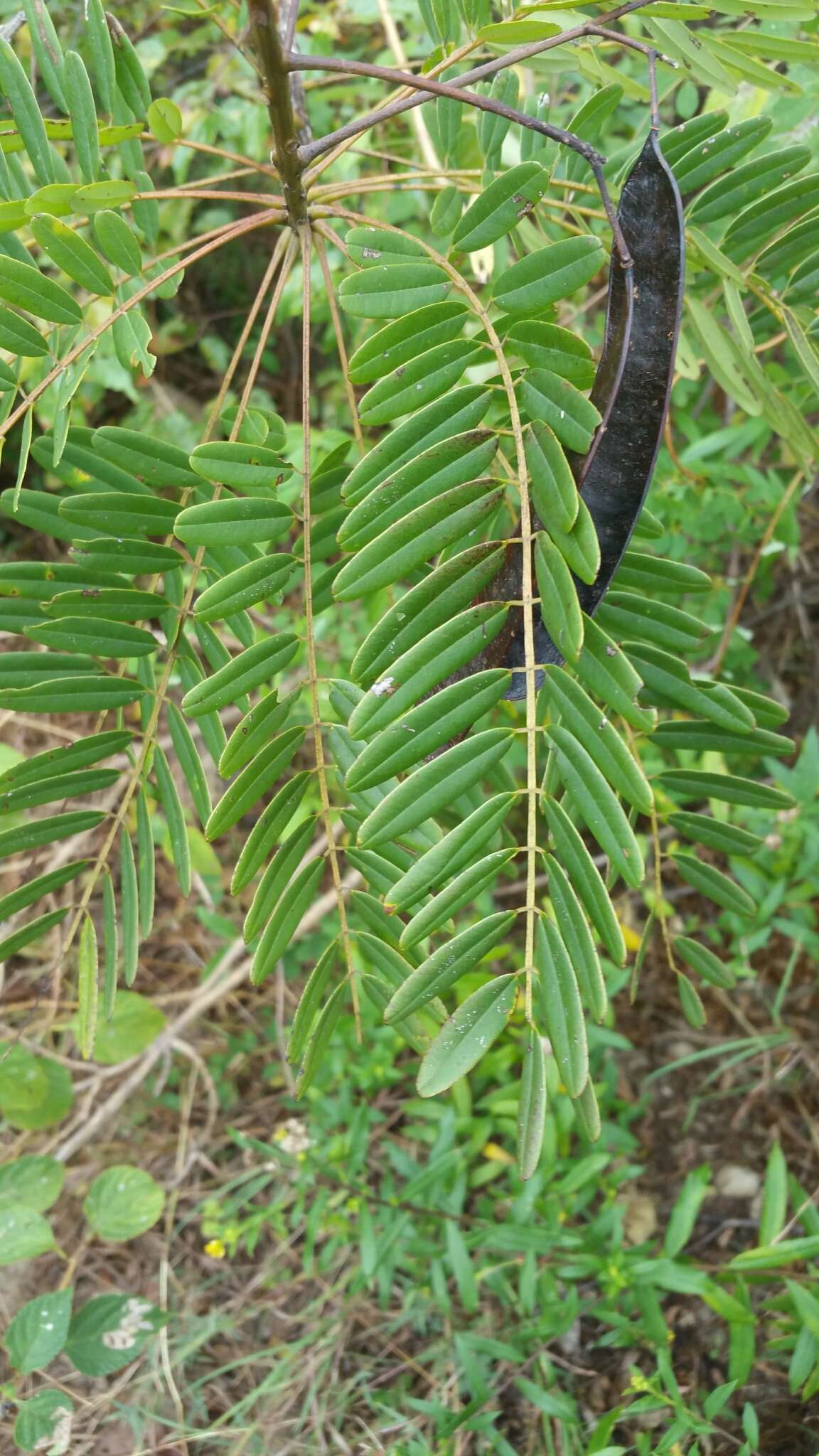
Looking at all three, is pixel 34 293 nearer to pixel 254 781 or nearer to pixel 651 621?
pixel 254 781

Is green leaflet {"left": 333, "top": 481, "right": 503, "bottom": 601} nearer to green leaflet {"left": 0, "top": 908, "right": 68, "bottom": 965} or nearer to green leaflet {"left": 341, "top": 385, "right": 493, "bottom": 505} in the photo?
green leaflet {"left": 341, "top": 385, "right": 493, "bottom": 505}

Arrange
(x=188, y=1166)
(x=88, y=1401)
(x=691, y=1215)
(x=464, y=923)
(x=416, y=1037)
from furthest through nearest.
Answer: (x=188, y=1166) → (x=464, y=923) → (x=88, y=1401) → (x=691, y=1215) → (x=416, y=1037)

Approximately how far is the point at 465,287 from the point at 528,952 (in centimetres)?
46

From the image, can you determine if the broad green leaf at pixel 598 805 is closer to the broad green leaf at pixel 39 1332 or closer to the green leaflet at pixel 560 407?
the green leaflet at pixel 560 407

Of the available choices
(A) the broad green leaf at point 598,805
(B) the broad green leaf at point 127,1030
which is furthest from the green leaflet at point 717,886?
(B) the broad green leaf at point 127,1030

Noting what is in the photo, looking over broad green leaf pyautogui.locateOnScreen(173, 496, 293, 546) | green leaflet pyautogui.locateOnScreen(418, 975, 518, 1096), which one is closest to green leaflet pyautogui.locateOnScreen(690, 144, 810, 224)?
broad green leaf pyautogui.locateOnScreen(173, 496, 293, 546)

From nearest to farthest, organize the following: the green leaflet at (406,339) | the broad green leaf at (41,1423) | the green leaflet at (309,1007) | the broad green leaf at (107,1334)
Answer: the green leaflet at (406,339), the green leaflet at (309,1007), the broad green leaf at (41,1423), the broad green leaf at (107,1334)

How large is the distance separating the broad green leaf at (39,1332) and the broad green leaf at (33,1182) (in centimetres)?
14

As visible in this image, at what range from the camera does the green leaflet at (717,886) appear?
3.17 ft

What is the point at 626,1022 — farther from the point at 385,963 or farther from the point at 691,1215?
the point at 385,963

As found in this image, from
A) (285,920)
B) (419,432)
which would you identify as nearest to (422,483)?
(419,432)

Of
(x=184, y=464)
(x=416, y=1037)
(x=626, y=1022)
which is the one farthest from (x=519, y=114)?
(x=626, y=1022)

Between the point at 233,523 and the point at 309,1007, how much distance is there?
0.39m

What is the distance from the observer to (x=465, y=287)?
72cm
